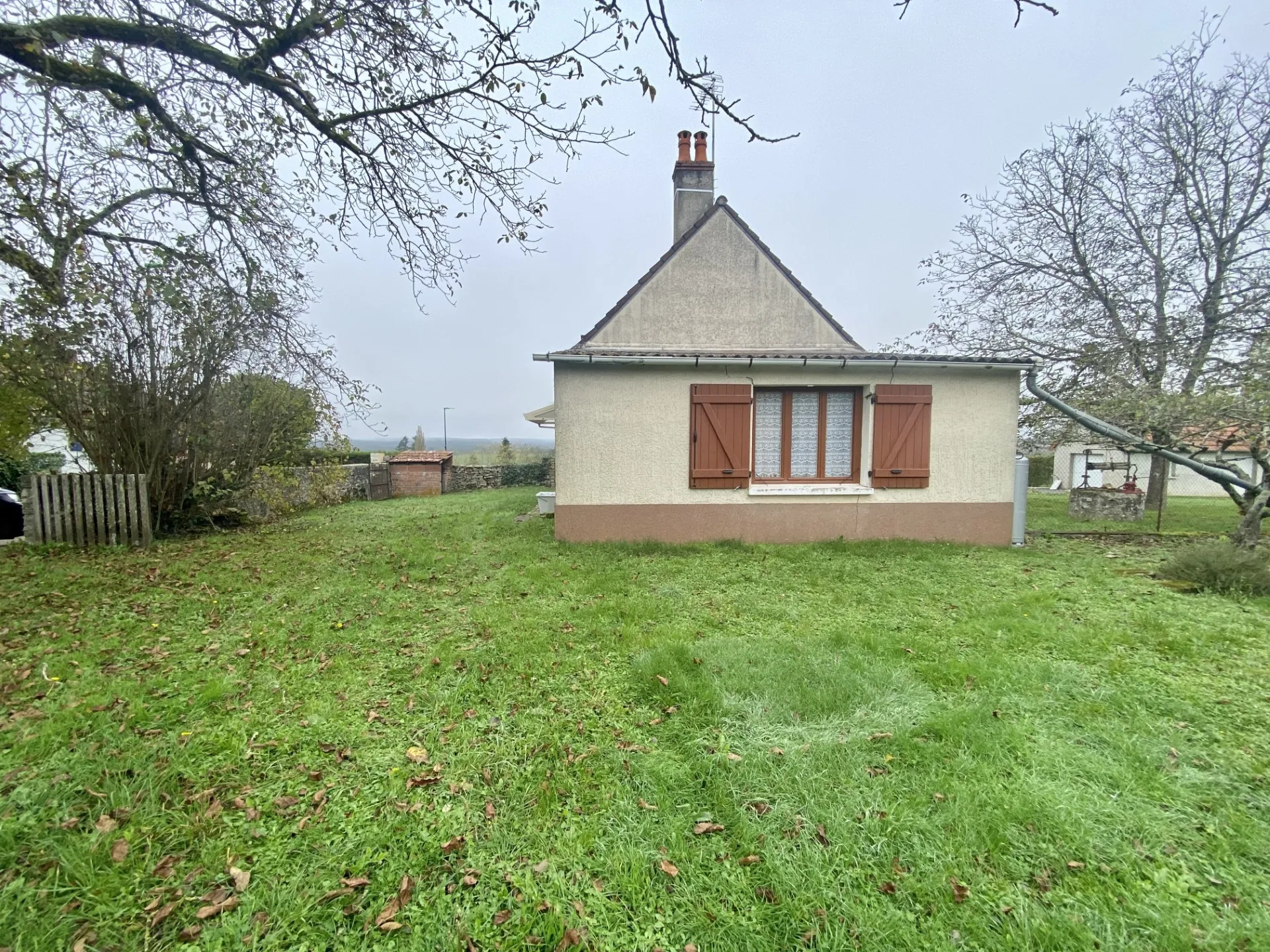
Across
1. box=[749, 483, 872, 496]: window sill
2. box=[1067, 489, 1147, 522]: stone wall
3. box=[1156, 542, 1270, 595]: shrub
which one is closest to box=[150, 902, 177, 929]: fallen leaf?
box=[749, 483, 872, 496]: window sill

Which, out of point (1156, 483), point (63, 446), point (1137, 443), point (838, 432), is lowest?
point (1156, 483)

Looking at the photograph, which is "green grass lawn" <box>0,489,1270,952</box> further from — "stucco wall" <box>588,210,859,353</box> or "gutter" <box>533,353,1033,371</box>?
"stucco wall" <box>588,210,859,353</box>

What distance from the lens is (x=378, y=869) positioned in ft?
6.29

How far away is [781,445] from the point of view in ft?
26.0

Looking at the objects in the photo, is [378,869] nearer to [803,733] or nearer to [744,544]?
[803,733]

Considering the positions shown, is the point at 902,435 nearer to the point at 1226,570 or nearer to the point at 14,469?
the point at 1226,570

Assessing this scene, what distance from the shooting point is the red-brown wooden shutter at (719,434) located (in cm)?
757

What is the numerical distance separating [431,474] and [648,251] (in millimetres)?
10600

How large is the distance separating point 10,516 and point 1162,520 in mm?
22561

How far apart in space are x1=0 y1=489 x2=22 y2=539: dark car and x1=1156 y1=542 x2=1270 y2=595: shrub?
1650cm

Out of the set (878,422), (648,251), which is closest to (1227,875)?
(878,422)

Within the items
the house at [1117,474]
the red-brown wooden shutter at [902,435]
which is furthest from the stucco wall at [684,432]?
the house at [1117,474]

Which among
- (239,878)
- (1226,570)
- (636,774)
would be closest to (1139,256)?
(1226,570)

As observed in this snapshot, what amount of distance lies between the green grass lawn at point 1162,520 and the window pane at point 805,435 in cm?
547
